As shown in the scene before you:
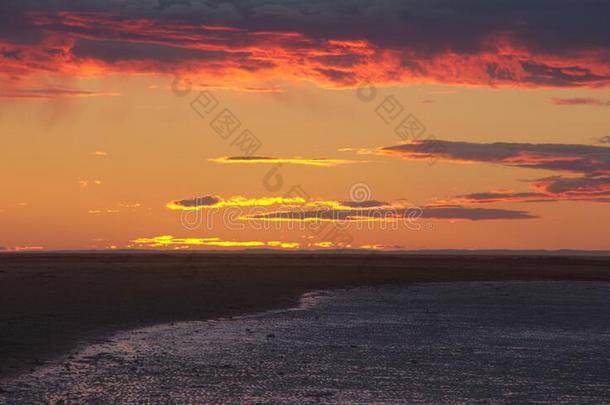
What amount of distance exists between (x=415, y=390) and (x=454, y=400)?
150 cm

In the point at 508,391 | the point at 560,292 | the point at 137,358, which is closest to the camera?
the point at 508,391

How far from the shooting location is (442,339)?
33188 millimetres

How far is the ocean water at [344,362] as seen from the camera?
69.4 feet

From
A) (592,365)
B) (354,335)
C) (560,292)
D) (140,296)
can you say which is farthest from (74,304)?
(560,292)

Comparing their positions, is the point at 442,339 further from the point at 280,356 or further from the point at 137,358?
the point at 137,358

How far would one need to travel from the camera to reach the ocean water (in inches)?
833

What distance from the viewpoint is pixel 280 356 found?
2778 cm

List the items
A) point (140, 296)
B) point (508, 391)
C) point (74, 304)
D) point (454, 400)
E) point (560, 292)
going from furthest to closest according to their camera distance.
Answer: point (560, 292), point (140, 296), point (74, 304), point (508, 391), point (454, 400)

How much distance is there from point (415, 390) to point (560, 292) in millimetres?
48726

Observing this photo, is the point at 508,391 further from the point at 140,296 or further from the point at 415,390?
the point at 140,296

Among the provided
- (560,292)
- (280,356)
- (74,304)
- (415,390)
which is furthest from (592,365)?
(560,292)

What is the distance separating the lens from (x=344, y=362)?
26.7 m

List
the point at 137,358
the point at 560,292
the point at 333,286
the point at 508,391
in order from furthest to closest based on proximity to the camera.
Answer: the point at 333,286 < the point at 560,292 < the point at 137,358 < the point at 508,391

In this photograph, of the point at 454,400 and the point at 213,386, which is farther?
the point at 213,386
